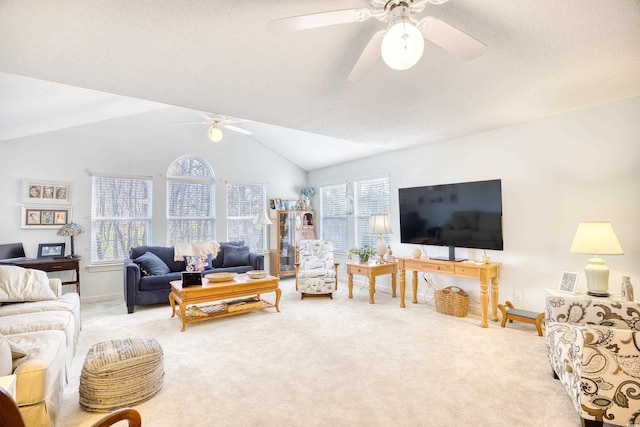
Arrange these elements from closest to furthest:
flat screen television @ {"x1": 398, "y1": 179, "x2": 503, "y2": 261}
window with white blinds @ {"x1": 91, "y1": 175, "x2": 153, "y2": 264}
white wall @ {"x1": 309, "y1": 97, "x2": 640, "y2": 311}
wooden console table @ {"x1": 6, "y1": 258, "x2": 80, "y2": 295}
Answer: white wall @ {"x1": 309, "y1": 97, "x2": 640, "y2": 311} < flat screen television @ {"x1": 398, "y1": 179, "x2": 503, "y2": 261} < wooden console table @ {"x1": 6, "y1": 258, "x2": 80, "y2": 295} < window with white blinds @ {"x1": 91, "y1": 175, "x2": 153, "y2": 264}

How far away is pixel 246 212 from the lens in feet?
22.0

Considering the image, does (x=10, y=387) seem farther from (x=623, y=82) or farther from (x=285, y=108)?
(x=623, y=82)

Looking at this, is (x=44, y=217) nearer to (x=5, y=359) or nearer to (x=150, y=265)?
(x=150, y=265)

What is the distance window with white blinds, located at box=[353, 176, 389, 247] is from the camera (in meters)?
5.68

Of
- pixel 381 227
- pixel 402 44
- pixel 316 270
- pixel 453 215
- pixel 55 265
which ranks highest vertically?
pixel 402 44

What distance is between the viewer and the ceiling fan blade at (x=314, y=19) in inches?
58.6

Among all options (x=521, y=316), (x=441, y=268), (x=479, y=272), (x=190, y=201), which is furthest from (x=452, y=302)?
(x=190, y=201)

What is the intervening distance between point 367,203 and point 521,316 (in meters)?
3.13

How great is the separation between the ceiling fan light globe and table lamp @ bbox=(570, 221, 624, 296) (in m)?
2.51

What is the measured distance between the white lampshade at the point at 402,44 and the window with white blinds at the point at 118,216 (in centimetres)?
527

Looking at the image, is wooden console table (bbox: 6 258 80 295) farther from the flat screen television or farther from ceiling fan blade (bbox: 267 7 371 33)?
the flat screen television

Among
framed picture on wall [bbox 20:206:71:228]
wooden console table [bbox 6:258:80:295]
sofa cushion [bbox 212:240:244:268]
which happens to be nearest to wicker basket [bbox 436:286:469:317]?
sofa cushion [bbox 212:240:244:268]

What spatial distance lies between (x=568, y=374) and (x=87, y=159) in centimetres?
641

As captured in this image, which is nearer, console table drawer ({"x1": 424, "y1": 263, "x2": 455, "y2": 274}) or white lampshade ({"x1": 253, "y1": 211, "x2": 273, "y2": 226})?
console table drawer ({"x1": 424, "y1": 263, "x2": 455, "y2": 274})
